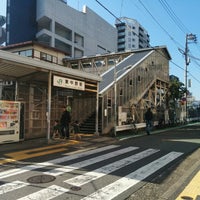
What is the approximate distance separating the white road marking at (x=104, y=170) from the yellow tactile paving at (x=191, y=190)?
86.1 inches

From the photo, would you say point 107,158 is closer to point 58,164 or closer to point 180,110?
point 58,164

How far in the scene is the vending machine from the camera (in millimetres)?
11953

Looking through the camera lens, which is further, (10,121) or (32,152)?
(10,121)

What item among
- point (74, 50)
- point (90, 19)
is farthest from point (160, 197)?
point (90, 19)

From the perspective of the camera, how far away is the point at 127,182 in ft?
21.5

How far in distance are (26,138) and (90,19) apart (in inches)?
2472

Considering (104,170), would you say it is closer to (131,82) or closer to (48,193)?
(48,193)

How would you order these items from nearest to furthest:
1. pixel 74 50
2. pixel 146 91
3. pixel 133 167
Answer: pixel 133 167, pixel 146 91, pixel 74 50

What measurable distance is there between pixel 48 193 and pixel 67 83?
940 cm

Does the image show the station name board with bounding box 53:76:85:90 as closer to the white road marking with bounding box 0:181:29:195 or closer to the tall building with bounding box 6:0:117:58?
the white road marking with bounding box 0:181:29:195

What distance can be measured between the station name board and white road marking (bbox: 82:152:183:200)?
6.81m

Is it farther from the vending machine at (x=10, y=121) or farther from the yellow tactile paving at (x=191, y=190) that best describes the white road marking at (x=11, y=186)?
the vending machine at (x=10, y=121)

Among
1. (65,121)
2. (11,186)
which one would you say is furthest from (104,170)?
(65,121)

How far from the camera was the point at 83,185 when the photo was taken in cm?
620
